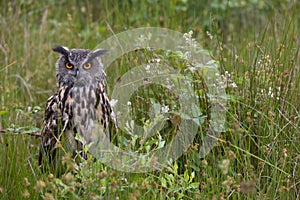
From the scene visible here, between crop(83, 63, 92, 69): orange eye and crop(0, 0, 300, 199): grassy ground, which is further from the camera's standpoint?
crop(83, 63, 92, 69): orange eye

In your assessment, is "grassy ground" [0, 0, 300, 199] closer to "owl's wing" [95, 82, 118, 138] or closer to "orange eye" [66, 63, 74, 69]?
"owl's wing" [95, 82, 118, 138]

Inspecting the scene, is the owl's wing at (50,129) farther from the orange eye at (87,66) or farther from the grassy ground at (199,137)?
the orange eye at (87,66)

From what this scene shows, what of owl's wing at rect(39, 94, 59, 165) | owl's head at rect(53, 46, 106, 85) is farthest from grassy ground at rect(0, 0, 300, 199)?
owl's head at rect(53, 46, 106, 85)

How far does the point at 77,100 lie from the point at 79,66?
0.20 meters

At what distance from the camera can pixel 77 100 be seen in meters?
3.61

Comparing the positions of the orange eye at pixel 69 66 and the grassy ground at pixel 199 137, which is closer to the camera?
the grassy ground at pixel 199 137

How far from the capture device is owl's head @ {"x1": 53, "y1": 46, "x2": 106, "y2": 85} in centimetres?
355

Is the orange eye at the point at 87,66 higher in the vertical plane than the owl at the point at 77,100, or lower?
higher

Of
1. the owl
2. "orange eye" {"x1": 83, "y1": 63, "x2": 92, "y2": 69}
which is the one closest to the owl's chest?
the owl

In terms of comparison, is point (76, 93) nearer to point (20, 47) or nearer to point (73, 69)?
point (73, 69)

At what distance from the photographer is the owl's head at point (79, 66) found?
3.55 meters

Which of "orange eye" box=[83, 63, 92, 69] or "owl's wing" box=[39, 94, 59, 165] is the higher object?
"orange eye" box=[83, 63, 92, 69]

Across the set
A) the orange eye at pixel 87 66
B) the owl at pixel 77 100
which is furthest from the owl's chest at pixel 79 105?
the orange eye at pixel 87 66

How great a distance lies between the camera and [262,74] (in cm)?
359
